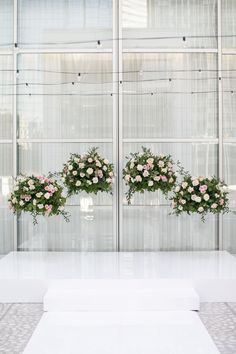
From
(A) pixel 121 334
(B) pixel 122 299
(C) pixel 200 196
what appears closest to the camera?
(A) pixel 121 334

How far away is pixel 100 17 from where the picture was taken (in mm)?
8406

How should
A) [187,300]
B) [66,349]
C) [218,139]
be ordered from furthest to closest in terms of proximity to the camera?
1. [218,139]
2. [187,300]
3. [66,349]

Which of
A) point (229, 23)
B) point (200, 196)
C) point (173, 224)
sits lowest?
point (173, 224)

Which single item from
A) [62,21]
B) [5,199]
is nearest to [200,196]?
[5,199]

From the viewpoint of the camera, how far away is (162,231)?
839 centimetres

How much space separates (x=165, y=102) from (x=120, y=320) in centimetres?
367

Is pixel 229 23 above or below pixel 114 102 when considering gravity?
above

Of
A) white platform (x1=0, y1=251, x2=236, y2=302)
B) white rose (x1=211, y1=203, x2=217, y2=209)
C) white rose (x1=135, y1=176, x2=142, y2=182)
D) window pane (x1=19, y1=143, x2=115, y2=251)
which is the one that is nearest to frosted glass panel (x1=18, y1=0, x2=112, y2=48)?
window pane (x1=19, y1=143, x2=115, y2=251)

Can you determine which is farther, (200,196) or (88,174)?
(88,174)

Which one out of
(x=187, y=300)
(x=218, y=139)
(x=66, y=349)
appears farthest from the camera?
(x=218, y=139)

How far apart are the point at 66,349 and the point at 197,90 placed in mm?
4697

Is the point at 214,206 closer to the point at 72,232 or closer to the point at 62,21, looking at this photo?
the point at 72,232

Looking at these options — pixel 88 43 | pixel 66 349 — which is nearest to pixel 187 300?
pixel 66 349

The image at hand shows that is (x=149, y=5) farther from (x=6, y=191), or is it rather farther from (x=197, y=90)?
(x=6, y=191)
